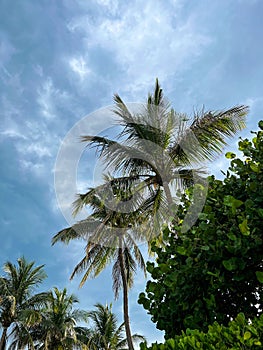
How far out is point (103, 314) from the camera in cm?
2469

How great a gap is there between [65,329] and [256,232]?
21892mm

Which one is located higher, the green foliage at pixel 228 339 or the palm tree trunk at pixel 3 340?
the palm tree trunk at pixel 3 340

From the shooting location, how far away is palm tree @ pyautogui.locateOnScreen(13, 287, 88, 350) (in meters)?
21.9

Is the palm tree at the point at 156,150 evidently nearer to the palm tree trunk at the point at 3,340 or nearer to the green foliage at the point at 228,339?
the green foliage at the point at 228,339

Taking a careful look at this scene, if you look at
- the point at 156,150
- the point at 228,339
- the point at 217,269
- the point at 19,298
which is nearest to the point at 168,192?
the point at 156,150

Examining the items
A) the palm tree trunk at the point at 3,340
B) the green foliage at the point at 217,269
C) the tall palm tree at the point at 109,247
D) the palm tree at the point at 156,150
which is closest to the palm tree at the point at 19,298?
the palm tree trunk at the point at 3,340

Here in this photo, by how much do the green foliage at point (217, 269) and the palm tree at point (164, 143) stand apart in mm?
5932

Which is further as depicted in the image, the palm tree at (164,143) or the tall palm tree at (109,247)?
the tall palm tree at (109,247)

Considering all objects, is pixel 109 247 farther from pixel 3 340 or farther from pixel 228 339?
pixel 228 339

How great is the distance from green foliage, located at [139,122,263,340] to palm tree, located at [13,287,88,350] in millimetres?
20122

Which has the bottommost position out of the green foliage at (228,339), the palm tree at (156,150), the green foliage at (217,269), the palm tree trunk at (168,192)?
the green foliage at (228,339)

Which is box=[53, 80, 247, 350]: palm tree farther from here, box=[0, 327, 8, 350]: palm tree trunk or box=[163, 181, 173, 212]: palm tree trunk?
box=[0, 327, 8, 350]: palm tree trunk

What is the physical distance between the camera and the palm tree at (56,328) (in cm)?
2191

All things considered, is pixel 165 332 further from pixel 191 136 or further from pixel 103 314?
pixel 103 314
